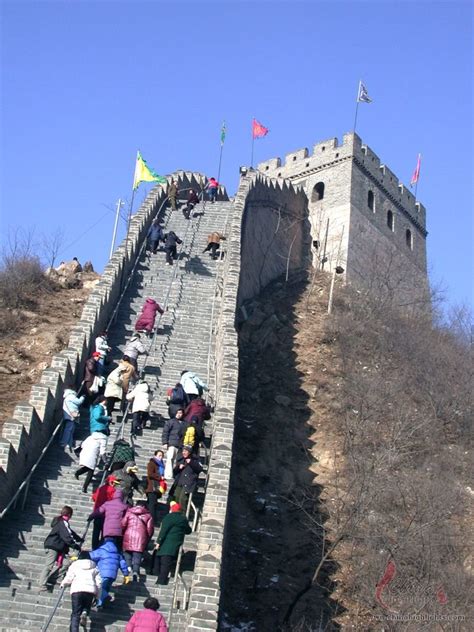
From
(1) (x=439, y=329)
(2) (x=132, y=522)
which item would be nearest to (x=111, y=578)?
(2) (x=132, y=522)

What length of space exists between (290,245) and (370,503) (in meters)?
19.3

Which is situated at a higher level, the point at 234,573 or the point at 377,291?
the point at 377,291

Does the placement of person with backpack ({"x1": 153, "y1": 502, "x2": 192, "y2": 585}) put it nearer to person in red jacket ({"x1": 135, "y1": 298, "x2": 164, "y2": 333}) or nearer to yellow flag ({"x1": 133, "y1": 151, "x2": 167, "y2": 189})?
person in red jacket ({"x1": 135, "y1": 298, "x2": 164, "y2": 333})

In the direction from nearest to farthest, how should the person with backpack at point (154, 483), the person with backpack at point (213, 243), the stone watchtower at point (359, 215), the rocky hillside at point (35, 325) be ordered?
the person with backpack at point (154, 483), the rocky hillside at point (35, 325), the person with backpack at point (213, 243), the stone watchtower at point (359, 215)

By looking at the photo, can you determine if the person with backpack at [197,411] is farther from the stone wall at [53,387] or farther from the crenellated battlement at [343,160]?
the crenellated battlement at [343,160]

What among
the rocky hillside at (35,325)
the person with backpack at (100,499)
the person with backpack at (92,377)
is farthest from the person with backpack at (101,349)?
the person with backpack at (100,499)

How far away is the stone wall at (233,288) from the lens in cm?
1205

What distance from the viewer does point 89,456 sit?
46.2 ft

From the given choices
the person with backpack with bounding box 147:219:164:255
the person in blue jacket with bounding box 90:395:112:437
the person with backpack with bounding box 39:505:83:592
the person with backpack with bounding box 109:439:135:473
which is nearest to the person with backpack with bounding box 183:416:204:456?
the person with backpack with bounding box 109:439:135:473

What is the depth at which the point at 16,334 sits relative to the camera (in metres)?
25.1

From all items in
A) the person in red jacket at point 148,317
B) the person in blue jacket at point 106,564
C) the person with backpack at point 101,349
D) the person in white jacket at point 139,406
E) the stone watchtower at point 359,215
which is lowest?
the person in blue jacket at point 106,564

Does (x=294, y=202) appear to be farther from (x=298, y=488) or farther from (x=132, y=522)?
(x=132, y=522)

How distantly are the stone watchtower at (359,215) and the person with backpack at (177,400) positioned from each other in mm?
20701

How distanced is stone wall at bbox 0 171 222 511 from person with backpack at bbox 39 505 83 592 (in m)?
1.66
